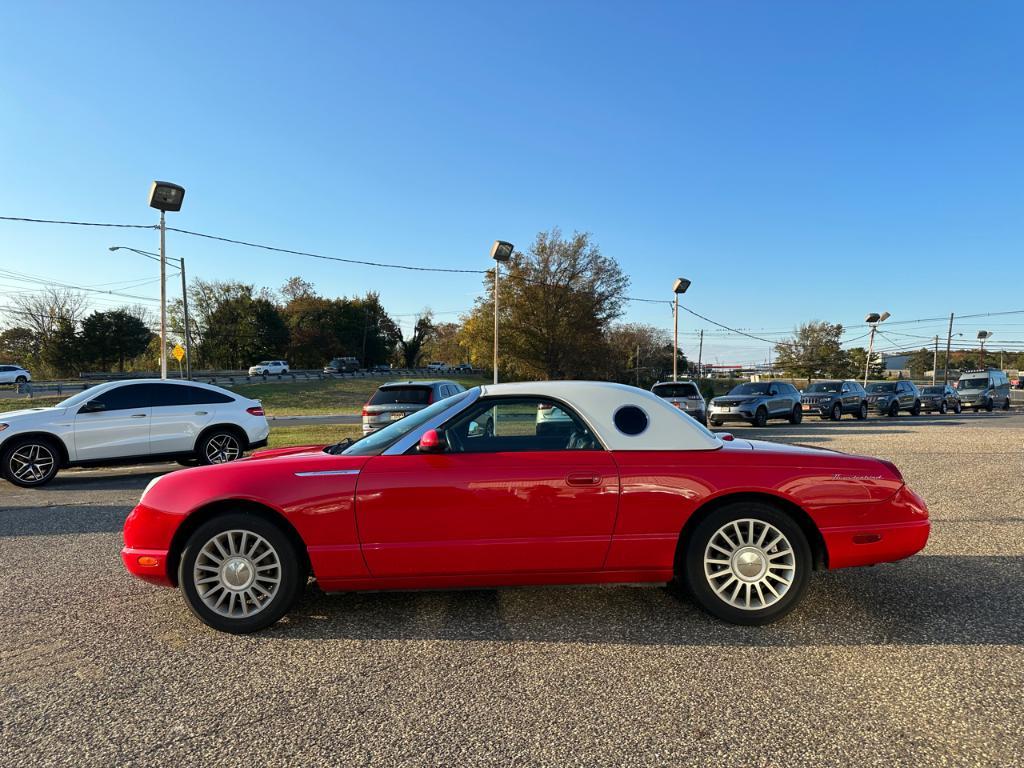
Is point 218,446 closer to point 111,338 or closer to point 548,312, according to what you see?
point 548,312

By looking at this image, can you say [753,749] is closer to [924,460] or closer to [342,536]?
[342,536]

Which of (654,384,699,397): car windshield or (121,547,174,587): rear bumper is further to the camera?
(654,384,699,397): car windshield

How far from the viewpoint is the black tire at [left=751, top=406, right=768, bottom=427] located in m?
21.2

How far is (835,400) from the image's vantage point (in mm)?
25484

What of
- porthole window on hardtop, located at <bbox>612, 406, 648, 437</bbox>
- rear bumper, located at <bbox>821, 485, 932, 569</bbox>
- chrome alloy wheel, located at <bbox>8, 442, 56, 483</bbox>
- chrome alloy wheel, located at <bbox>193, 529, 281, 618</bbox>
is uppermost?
porthole window on hardtop, located at <bbox>612, 406, 648, 437</bbox>

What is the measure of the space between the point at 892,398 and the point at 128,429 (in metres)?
30.3

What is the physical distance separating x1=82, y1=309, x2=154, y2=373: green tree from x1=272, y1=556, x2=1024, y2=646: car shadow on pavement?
64678mm

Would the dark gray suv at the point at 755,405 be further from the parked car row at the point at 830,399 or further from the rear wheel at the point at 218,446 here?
the rear wheel at the point at 218,446

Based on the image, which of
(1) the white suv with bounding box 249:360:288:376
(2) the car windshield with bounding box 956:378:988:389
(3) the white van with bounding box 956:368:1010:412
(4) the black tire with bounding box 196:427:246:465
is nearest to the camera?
(4) the black tire with bounding box 196:427:246:465

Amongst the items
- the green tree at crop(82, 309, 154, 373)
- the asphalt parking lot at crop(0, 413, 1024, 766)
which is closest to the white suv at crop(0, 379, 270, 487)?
the asphalt parking lot at crop(0, 413, 1024, 766)

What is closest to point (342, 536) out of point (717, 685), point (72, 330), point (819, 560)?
point (717, 685)

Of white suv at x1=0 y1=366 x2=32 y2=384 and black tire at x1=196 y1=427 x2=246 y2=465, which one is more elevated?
black tire at x1=196 y1=427 x2=246 y2=465

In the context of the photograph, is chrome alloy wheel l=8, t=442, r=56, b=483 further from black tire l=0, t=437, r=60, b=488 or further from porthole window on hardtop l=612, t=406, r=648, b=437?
porthole window on hardtop l=612, t=406, r=648, b=437

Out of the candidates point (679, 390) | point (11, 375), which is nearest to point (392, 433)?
point (679, 390)
